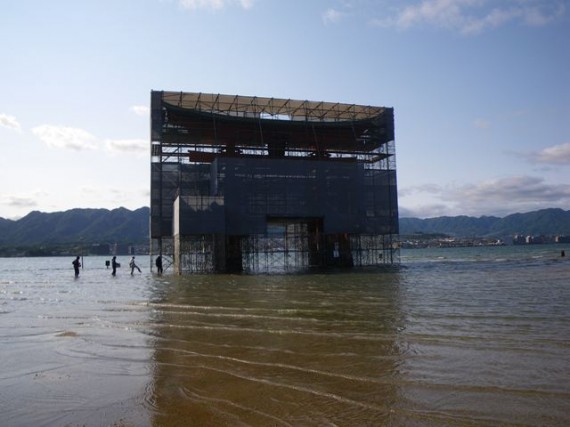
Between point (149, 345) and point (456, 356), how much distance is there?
22.8ft

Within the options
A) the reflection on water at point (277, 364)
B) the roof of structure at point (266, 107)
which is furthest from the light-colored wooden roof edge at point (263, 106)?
the reflection on water at point (277, 364)

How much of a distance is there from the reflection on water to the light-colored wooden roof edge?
128 ft

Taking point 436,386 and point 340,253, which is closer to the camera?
point 436,386

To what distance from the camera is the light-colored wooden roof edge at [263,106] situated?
5366cm

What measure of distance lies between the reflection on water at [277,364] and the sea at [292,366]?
0.12 ft

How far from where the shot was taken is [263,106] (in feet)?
182

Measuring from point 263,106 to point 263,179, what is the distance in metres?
10.5

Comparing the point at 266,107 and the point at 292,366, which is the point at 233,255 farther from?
the point at 292,366

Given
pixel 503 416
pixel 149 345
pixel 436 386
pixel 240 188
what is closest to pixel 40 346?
pixel 149 345

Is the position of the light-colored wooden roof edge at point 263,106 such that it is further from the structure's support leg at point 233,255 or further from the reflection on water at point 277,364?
the reflection on water at point 277,364

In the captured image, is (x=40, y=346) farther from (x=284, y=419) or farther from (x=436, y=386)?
(x=436, y=386)

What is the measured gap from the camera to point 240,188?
48719mm

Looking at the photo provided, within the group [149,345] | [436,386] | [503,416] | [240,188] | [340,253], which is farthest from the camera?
[340,253]

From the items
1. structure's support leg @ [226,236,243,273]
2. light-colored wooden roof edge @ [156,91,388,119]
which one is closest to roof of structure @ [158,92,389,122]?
light-colored wooden roof edge @ [156,91,388,119]
